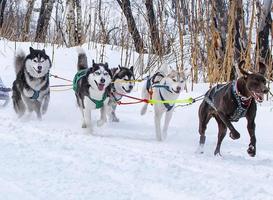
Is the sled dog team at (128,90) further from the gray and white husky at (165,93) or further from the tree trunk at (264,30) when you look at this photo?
the tree trunk at (264,30)

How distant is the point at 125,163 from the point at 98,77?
169cm

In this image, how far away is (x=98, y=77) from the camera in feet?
16.9

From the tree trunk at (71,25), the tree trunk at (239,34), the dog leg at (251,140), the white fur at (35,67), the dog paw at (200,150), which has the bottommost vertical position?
the dog paw at (200,150)

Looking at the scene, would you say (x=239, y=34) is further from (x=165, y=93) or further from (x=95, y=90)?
(x=95, y=90)

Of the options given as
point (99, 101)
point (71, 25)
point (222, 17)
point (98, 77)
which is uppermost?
point (71, 25)

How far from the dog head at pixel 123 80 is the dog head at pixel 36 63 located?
80 cm

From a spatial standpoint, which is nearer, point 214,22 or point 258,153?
point 258,153

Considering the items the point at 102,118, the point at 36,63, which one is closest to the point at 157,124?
the point at 102,118

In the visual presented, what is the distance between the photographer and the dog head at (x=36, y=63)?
596cm

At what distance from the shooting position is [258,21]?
23.6ft

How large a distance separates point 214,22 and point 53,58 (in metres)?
3.52

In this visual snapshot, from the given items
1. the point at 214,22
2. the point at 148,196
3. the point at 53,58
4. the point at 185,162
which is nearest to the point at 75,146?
the point at 185,162

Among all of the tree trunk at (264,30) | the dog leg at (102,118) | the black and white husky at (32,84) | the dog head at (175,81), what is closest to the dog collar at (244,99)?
the dog head at (175,81)

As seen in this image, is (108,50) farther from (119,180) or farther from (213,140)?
(119,180)
